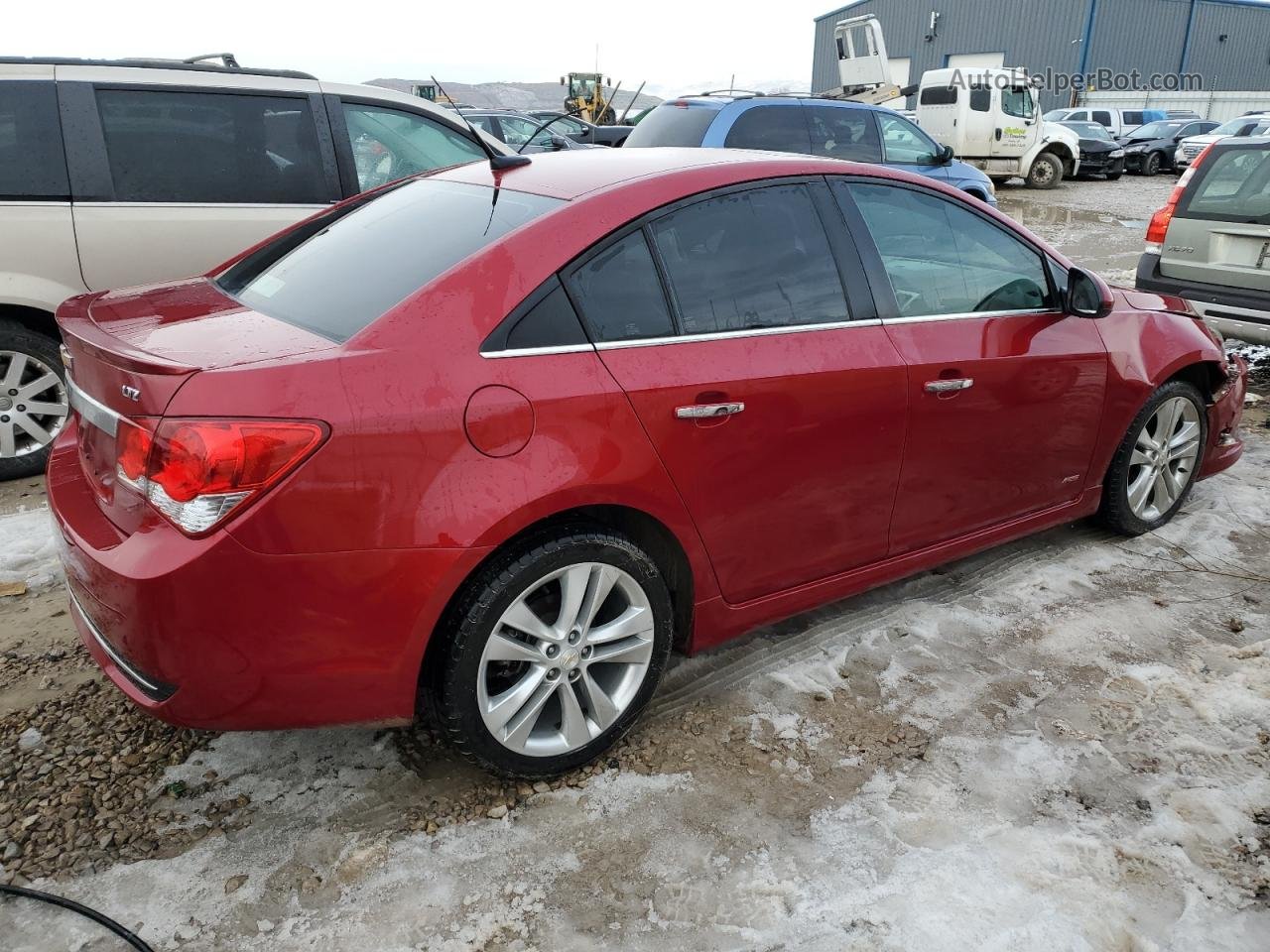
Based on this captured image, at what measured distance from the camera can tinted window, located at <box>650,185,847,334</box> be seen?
8.95 ft

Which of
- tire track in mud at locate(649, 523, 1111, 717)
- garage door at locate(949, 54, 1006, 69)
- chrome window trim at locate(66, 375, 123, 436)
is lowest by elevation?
tire track in mud at locate(649, 523, 1111, 717)

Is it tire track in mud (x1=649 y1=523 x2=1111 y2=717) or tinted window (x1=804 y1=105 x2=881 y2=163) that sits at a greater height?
tinted window (x1=804 y1=105 x2=881 y2=163)

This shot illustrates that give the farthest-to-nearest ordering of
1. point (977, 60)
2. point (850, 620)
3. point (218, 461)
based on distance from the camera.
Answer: point (977, 60) < point (850, 620) < point (218, 461)

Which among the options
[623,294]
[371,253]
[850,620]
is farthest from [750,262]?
[850,620]

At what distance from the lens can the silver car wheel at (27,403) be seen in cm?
464

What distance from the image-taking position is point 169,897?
2.25 metres

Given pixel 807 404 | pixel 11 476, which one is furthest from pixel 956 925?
pixel 11 476

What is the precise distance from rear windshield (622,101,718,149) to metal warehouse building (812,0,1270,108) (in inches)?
1468

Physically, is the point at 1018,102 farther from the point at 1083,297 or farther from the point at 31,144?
the point at 31,144

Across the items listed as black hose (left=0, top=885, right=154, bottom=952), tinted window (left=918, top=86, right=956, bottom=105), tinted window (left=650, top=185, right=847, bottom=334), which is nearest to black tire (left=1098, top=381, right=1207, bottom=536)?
tinted window (left=650, top=185, right=847, bottom=334)

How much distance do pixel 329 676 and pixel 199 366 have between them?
2.47 ft

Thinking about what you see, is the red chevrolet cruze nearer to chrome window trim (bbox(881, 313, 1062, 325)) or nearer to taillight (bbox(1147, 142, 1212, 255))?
chrome window trim (bbox(881, 313, 1062, 325))

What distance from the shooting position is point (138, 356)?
2254 millimetres

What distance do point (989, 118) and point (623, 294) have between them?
19674 millimetres
